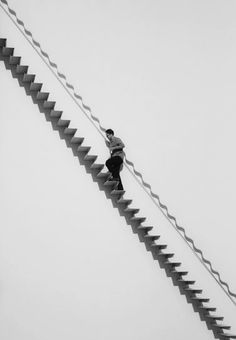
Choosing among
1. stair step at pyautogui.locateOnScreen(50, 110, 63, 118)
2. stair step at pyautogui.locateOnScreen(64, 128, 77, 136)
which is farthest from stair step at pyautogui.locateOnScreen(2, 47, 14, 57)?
stair step at pyautogui.locateOnScreen(64, 128, 77, 136)

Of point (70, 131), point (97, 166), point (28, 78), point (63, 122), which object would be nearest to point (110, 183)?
point (97, 166)

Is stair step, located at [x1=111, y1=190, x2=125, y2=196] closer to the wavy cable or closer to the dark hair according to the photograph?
the wavy cable

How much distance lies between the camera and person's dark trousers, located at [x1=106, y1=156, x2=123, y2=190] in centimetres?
1159

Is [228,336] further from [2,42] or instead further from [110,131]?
[2,42]

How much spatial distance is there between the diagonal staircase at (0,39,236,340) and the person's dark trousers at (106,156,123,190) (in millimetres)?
251

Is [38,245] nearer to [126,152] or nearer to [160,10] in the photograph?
[126,152]

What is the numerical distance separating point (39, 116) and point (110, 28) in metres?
3.42

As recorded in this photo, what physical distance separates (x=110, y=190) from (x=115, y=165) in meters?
0.63

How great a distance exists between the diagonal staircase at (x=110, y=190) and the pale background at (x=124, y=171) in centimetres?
17

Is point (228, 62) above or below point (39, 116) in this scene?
above

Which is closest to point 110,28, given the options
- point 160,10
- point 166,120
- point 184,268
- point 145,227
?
point 160,10

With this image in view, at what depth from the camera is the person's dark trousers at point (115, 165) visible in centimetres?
1159

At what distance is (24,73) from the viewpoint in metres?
11.3

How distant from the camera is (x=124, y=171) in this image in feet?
39.8
